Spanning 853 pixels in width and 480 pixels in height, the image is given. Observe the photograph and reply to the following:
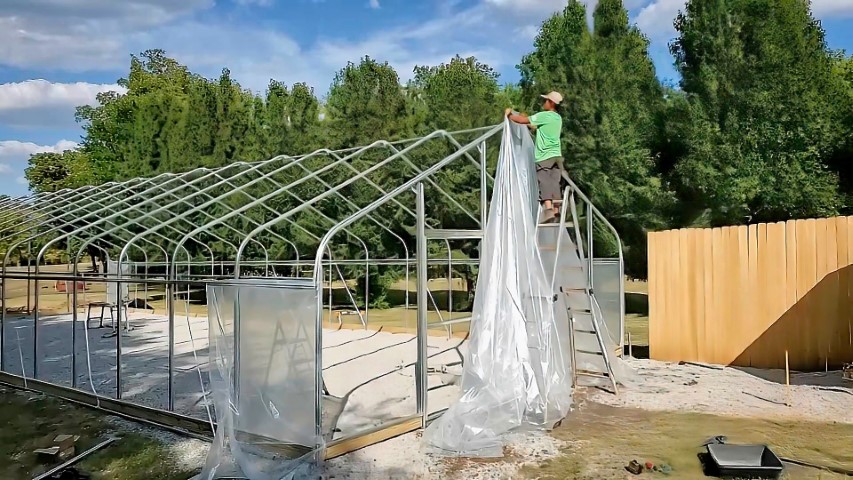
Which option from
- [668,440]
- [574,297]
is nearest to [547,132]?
[574,297]

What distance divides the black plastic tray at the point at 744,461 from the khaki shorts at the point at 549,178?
9.85ft

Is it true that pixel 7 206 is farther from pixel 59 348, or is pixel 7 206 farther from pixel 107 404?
pixel 107 404

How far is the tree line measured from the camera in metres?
10.8

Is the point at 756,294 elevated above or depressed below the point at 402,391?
above

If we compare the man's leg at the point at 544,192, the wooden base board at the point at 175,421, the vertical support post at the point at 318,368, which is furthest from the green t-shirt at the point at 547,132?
the vertical support post at the point at 318,368

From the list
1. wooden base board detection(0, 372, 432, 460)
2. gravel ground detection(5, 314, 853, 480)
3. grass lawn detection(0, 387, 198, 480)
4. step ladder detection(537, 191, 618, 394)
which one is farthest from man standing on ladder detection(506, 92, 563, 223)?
grass lawn detection(0, 387, 198, 480)

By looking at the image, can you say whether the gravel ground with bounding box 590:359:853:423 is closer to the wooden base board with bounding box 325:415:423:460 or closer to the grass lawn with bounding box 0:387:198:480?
the wooden base board with bounding box 325:415:423:460

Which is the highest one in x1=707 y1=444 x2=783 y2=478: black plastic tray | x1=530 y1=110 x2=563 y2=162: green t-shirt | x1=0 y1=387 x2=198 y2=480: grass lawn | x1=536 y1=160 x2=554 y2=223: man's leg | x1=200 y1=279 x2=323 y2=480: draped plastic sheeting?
x1=530 y1=110 x2=563 y2=162: green t-shirt

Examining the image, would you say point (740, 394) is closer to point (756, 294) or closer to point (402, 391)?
point (756, 294)

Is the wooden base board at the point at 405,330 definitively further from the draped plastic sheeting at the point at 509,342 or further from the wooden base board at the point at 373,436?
the wooden base board at the point at 373,436

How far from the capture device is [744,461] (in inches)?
182

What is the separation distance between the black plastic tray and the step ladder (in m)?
2.07

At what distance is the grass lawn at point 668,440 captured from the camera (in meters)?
4.72

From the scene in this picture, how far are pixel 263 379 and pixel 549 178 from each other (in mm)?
3647
